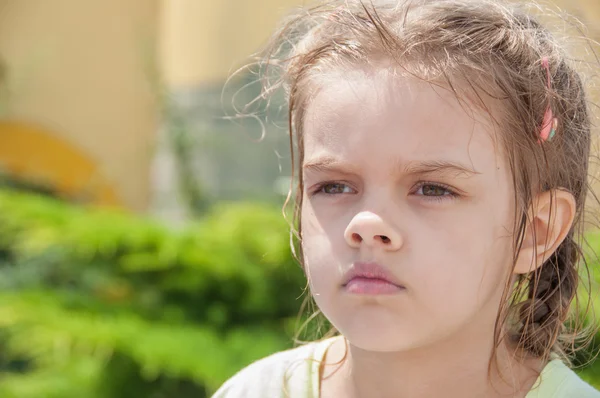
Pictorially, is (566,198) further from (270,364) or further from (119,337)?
(119,337)

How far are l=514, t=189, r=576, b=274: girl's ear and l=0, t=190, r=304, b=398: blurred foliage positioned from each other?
1561 mm

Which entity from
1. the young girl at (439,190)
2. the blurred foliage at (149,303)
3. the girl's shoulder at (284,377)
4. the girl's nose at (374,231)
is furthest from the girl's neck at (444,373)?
the blurred foliage at (149,303)

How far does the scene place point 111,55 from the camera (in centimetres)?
628

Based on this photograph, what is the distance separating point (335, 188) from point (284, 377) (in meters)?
0.46

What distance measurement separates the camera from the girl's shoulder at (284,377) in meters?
1.72

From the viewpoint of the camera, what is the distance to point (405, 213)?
1402mm

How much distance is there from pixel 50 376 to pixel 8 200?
0.92m

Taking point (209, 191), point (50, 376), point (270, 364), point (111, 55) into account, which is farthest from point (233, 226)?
point (111, 55)

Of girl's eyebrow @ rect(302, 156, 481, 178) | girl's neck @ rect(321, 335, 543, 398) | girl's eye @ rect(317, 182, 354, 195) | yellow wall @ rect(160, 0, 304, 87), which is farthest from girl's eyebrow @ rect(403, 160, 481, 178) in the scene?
yellow wall @ rect(160, 0, 304, 87)

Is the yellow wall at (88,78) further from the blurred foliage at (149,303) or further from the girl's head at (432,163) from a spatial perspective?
the girl's head at (432,163)

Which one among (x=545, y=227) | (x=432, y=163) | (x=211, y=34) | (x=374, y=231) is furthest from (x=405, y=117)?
(x=211, y=34)

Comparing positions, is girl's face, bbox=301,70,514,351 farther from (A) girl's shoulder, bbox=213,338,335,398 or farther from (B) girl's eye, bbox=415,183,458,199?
(A) girl's shoulder, bbox=213,338,335,398

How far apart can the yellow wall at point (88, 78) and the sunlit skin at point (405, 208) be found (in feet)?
15.8

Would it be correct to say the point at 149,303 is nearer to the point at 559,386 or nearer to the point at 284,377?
the point at 284,377
